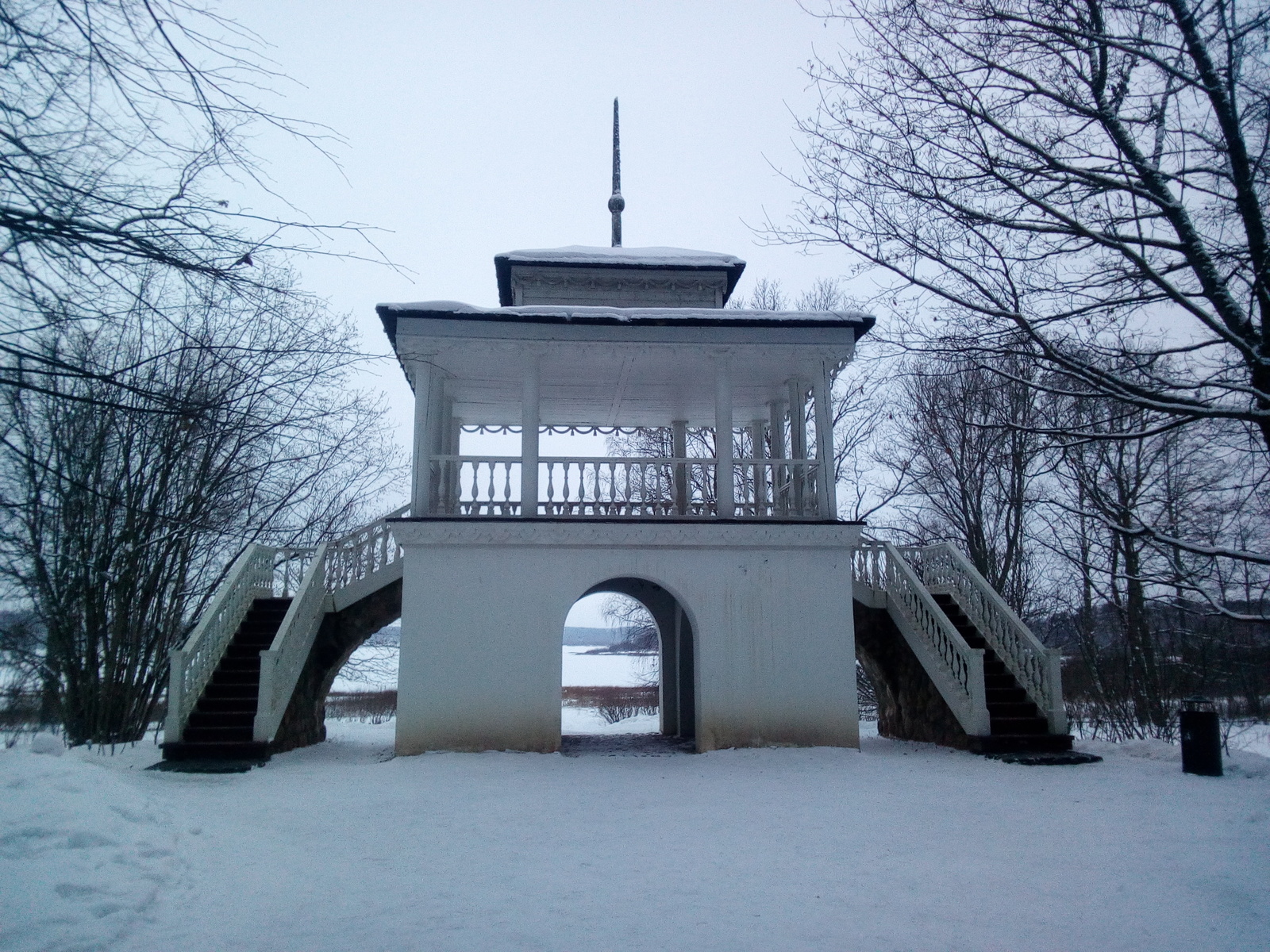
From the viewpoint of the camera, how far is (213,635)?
11.9 m

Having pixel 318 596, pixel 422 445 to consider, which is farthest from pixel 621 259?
pixel 318 596

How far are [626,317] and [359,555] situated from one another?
5964 mm

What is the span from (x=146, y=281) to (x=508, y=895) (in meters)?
4.24

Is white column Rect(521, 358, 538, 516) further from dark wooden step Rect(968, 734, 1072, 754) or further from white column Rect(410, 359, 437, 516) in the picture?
dark wooden step Rect(968, 734, 1072, 754)

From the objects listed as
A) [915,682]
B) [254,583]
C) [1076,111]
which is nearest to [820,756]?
[915,682]

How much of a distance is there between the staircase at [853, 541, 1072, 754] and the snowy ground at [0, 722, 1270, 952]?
5.82 ft

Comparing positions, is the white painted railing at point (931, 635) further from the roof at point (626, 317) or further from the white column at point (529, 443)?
the white column at point (529, 443)

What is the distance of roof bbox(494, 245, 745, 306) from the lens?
48.4 ft

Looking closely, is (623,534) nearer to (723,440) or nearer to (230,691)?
(723,440)

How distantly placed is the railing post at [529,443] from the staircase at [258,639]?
212 centimetres

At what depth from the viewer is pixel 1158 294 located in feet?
20.0

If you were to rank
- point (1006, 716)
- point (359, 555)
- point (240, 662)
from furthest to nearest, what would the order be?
point (359, 555) < point (240, 662) < point (1006, 716)

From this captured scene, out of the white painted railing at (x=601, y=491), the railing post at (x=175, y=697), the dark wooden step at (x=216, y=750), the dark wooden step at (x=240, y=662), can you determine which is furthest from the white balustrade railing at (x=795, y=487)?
the railing post at (x=175, y=697)

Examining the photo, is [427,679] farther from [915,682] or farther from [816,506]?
[915,682]
